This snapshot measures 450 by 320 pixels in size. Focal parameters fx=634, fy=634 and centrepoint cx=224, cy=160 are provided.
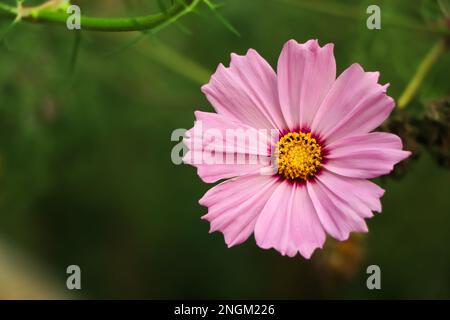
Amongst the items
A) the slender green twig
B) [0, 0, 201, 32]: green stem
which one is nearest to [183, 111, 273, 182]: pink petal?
[0, 0, 201, 32]: green stem

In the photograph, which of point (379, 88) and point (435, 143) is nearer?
point (379, 88)

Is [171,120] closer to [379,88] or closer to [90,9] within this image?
[90,9]

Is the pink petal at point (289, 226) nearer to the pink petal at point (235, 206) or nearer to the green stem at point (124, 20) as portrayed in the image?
the pink petal at point (235, 206)

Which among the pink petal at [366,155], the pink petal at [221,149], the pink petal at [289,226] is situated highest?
the pink petal at [221,149]

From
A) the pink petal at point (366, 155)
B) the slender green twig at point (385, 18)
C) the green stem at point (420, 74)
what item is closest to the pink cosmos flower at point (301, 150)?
the pink petal at point (366, 155)

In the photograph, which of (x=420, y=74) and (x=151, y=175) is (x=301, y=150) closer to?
(x=420, y=74)

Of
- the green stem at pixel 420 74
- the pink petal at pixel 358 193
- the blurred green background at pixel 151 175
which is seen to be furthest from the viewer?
the blurred green background at pixel 151 175

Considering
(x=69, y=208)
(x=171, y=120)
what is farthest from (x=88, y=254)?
(x=171, y=120)
